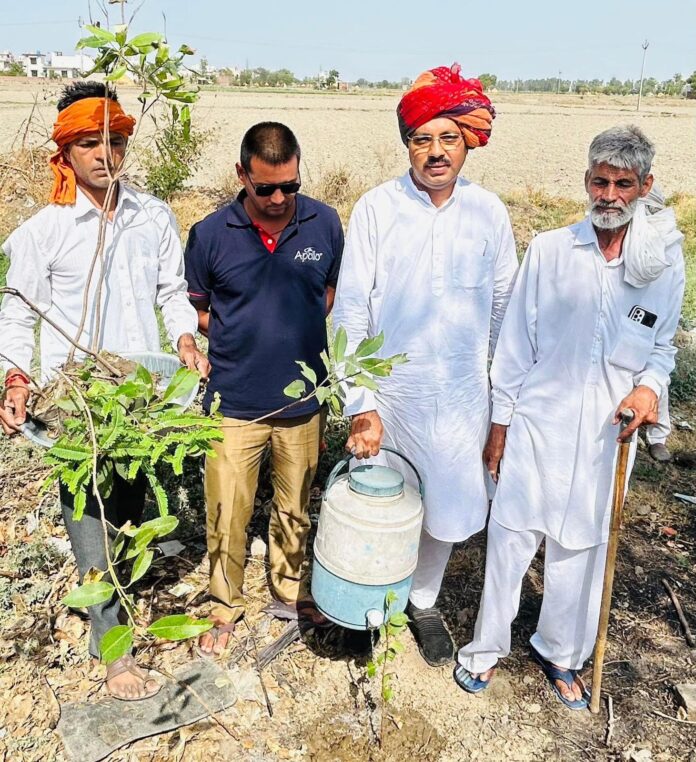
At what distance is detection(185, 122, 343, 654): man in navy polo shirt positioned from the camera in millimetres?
2539

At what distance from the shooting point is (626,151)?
86.7 inches

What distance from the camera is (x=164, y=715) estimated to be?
8.36 ft

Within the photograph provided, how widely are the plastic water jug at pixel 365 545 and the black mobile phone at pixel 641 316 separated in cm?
94

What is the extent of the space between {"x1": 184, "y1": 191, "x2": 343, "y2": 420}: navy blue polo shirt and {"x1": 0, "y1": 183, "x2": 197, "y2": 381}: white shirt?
0.40 feet

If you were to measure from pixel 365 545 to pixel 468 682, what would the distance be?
0.93 meters

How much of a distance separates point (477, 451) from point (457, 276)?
2.25 ft

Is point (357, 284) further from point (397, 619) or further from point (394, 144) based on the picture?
point (394, 144)

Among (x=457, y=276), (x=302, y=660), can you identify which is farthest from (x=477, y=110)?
(x=302, y=660)

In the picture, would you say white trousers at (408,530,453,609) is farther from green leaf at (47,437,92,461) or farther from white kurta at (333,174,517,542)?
green leaf at (47,437,92,461)

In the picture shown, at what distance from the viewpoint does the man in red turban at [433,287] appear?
248 cm

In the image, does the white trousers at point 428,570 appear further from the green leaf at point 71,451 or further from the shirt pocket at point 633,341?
the green leaf at point 71,451

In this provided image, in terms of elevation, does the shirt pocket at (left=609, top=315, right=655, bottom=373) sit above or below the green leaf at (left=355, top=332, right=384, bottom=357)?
below

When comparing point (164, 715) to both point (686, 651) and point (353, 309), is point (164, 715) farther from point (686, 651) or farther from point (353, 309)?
point (686, 651)

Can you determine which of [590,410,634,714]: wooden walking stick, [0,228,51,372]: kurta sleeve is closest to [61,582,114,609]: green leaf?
[0,228,51,372]: kurta sleeve
